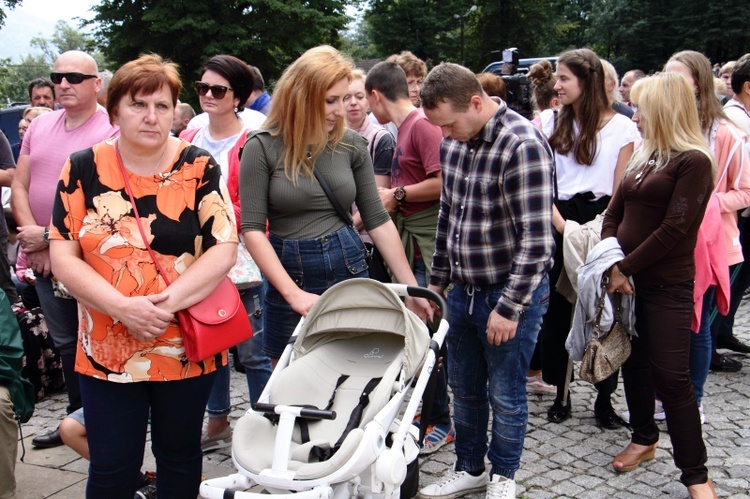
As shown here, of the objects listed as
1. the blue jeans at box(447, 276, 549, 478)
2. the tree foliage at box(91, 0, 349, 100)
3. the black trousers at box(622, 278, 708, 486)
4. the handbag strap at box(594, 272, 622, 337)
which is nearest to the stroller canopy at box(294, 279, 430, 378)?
the blue jeans at box(447, 276, 549, 478)

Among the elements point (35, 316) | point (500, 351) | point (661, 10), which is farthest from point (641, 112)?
point (661, 10)


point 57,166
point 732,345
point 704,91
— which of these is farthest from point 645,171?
point 57,166

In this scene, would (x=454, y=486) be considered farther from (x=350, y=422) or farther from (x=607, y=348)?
(x=350, y=422)

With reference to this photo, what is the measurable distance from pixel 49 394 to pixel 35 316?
2.02ft

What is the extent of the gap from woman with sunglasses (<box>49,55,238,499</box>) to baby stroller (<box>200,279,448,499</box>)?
1.35 ft

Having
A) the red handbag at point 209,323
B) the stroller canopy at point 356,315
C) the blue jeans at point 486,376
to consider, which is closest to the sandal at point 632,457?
the blue jeans at point 486,376

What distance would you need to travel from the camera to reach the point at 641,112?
140 inches

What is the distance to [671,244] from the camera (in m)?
3.38

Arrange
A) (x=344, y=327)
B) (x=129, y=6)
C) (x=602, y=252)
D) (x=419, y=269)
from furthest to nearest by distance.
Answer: (x=129, y=6) → (x=419, y=269) → (x=602, y=252) → (x=344, y=327)

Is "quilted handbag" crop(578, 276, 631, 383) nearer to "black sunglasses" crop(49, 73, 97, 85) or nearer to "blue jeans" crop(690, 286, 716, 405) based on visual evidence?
"blue jeans" crop(690, 286, 716, 405)

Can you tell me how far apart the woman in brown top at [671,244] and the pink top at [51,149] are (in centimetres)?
289

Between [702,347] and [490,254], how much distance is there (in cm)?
169

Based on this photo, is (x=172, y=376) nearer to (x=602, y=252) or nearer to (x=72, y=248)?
(x=72, y=248)

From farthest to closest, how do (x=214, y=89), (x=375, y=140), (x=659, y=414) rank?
(x=375, y=140) < (x=659, y=414) < (x=214, y=89)
